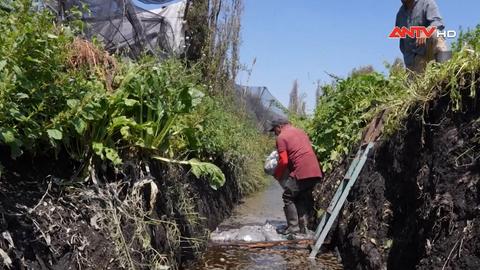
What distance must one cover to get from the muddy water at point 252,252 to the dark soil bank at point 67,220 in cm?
95

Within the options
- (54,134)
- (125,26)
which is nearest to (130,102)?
(54,134)

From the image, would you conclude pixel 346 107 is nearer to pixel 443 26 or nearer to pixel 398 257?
pixel 443 26

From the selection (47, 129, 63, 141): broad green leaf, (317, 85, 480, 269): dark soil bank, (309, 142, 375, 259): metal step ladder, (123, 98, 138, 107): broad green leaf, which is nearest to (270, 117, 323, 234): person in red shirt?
(309, 142, 375, 259): metal step ladder

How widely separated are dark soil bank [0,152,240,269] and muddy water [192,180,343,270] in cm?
95

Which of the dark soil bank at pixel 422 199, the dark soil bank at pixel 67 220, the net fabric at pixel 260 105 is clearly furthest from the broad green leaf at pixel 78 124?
the net fabric at pixel 260 105

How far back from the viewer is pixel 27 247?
252 cm

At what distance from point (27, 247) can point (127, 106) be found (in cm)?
142

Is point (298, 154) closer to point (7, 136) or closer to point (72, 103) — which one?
point (72, 103)

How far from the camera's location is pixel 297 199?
6.81 metres

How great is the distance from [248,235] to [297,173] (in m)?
1.06

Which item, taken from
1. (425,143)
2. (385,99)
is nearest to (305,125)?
(385,99)

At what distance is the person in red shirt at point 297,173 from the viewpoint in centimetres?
664

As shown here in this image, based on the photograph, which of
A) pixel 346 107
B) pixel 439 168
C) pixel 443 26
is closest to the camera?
pixel 439 168

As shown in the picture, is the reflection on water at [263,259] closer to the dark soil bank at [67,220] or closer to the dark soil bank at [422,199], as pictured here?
the dark soil bank at [422,199]
